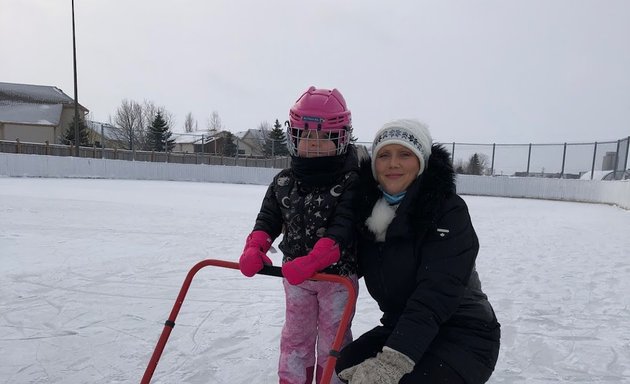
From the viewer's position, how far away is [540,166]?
23.6 metres

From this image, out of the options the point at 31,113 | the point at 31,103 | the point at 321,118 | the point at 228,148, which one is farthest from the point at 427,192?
the point at 31,103

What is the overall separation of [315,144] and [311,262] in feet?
1.97

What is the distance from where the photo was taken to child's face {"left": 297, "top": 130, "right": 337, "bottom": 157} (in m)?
2.16

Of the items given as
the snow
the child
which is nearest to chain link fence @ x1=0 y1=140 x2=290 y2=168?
the snow

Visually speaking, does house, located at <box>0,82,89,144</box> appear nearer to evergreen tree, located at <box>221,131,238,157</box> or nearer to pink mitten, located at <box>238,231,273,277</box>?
evergreen tree, located at <box>221,131,238,157</box>

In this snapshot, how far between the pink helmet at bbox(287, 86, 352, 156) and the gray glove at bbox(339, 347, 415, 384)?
3.23 ft

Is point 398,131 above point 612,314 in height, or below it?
above

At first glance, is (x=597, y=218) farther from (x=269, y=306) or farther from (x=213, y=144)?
(x=213, y=144)

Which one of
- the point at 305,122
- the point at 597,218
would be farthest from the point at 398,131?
the point at 597,218

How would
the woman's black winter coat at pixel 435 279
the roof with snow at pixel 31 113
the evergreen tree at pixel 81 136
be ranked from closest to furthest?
the woman's black winter coat at pixel 435 279 → the evergreen tree at pixel 81 136 → the roof with snow at pixel 31 113

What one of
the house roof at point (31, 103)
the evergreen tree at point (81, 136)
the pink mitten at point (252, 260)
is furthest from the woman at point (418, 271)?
the house roof at point (31, 103)

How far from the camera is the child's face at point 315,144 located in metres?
2.16

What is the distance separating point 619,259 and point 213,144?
3185 centimetres

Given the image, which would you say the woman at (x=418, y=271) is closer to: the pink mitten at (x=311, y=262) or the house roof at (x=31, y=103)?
the pink mitten at (x=311, y=262)
